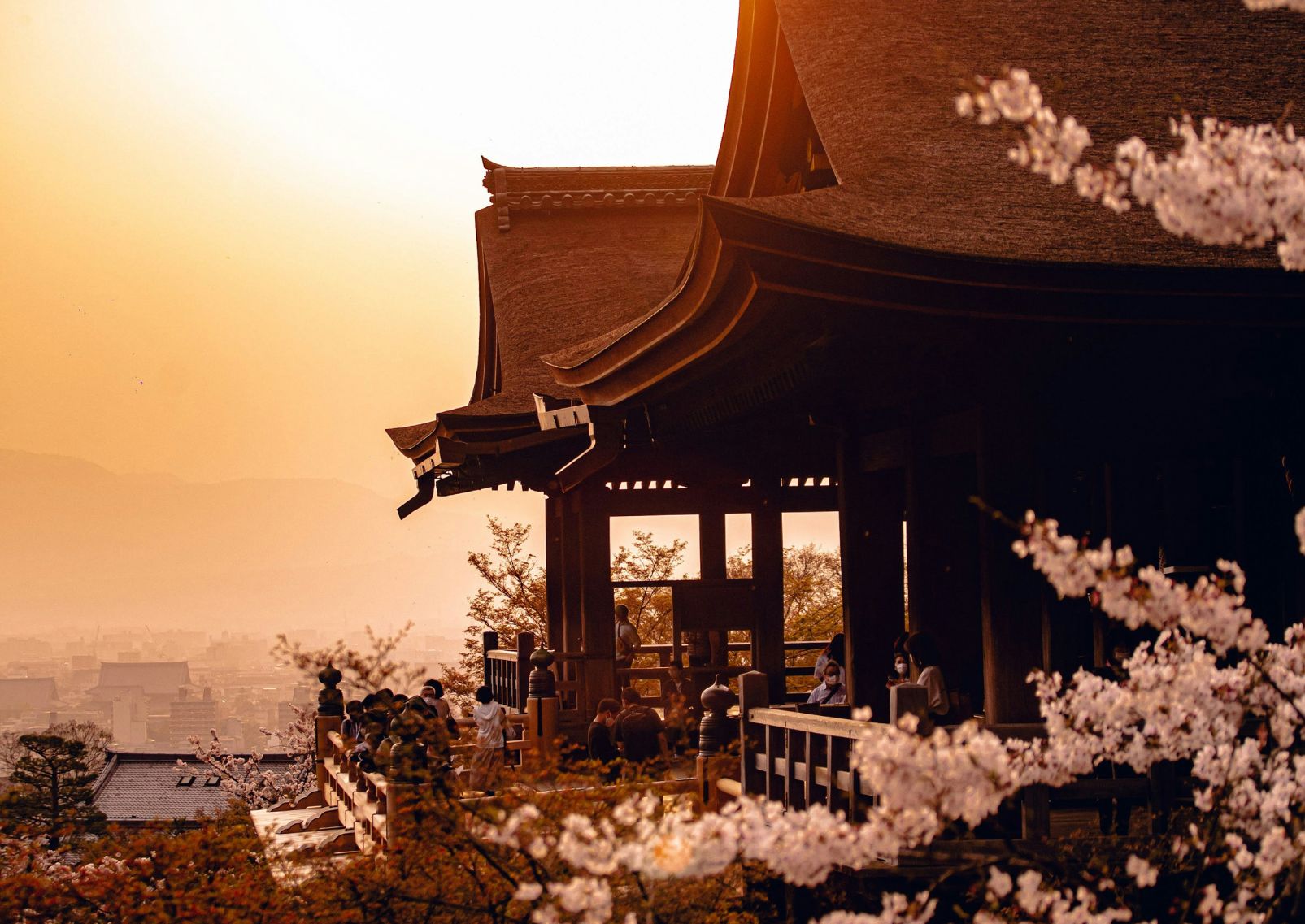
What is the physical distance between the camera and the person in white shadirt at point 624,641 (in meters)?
14.9

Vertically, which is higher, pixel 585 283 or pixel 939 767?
pixel 585 283

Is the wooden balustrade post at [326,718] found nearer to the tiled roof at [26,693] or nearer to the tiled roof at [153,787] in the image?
the tiled roof at [153,787]

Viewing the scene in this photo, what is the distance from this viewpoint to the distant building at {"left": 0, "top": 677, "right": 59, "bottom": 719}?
167 m

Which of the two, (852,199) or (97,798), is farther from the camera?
(97,798)

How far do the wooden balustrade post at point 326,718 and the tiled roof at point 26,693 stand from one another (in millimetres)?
163957

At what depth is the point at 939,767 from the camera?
4.08 metres

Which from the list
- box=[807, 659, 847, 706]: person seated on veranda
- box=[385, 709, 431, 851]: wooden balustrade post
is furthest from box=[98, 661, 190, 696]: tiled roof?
box=[385, 709, 431, 851]: wooden balustrade post

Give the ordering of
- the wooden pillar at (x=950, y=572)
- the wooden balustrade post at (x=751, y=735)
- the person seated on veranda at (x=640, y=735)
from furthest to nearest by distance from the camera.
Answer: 1. the person seated on veranda at (x=640, y=735)
2. the wooden pillar at (x=950, y=572)
3. the wooden balustrade post at (x=751, y=735)

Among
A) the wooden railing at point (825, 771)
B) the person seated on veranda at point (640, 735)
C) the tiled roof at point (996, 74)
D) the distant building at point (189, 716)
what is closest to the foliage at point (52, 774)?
the person seated on veranda at point (640, 735)

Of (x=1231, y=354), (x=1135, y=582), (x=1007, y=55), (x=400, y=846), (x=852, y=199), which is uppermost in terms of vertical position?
(x=1007, y=55)

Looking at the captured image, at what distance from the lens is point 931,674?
25.4ft

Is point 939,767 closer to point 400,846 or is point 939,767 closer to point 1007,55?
point 400,846

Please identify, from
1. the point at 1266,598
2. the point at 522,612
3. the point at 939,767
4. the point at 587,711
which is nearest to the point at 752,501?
the point at 587,711

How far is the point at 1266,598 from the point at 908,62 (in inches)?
154
